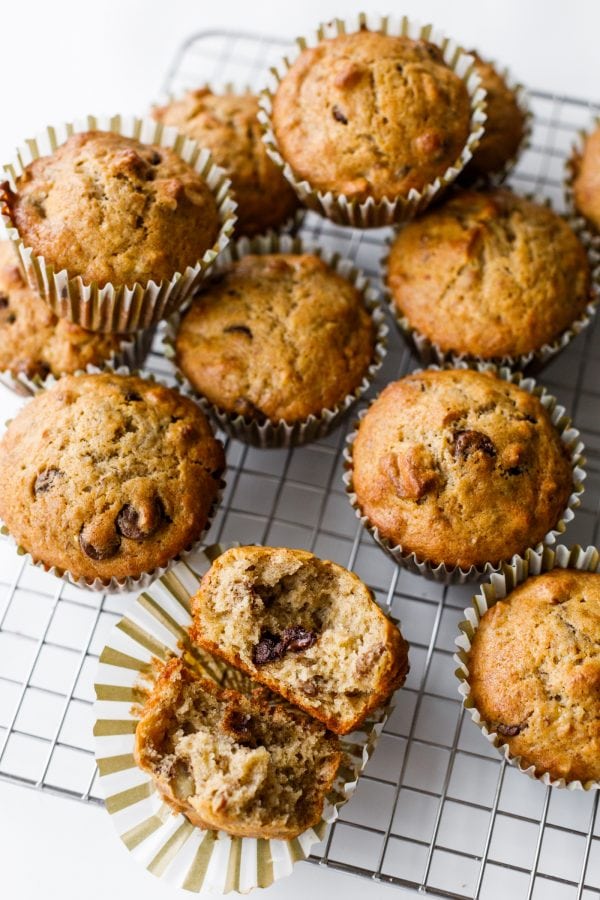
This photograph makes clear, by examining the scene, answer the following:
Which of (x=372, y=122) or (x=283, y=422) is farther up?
(x=372, y=122)

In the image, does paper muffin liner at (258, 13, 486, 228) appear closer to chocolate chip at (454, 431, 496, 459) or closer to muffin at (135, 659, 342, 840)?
chocolate chip at (454, 431, 496, 459)

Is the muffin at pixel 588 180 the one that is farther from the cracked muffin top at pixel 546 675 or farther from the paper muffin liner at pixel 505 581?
the cracked muffin top at pixel 546 675

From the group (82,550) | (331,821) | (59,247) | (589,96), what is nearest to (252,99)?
(59,247)

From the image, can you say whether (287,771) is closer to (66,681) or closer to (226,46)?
(66,681)

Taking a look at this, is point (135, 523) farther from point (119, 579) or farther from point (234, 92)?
point (234, 92)

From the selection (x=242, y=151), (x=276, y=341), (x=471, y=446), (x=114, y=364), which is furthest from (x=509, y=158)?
(x=114, y=364)

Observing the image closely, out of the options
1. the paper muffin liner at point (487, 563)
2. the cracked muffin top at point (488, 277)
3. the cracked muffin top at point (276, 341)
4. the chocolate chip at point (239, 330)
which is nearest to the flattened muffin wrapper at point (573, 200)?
the cracked muffin top at point (488, 277)
